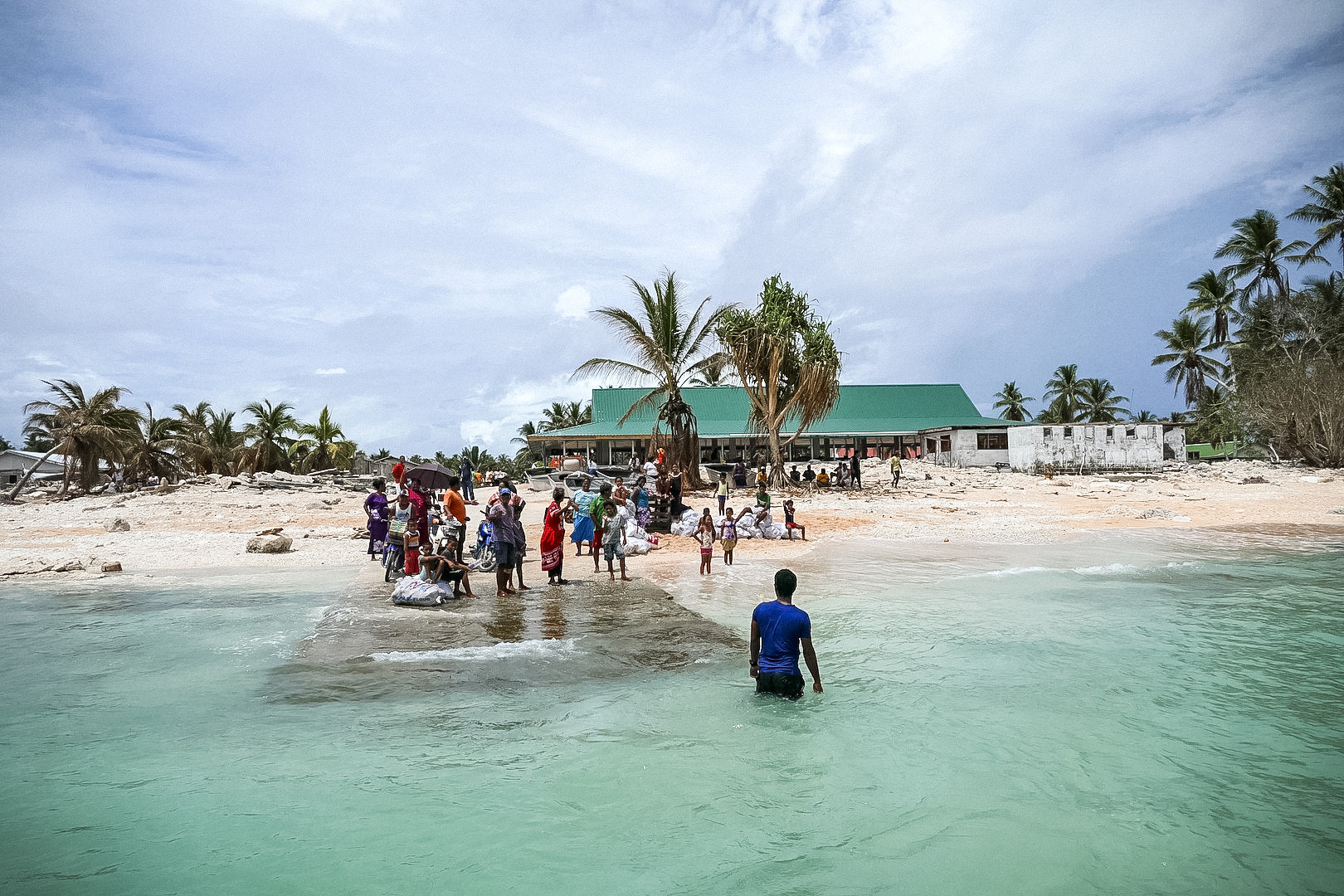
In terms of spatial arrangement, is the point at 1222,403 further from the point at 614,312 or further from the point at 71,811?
the point at 71,811

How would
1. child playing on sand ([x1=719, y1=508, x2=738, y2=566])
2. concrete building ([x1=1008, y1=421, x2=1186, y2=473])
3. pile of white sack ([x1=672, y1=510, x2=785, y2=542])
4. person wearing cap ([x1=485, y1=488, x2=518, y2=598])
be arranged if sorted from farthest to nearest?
concrete building ([x1=1008, y1=421, x2=1186, y2=473]), pile of white sack ([x1=672, y1=510, x2=785, y2=542]), child playing on sand ([x1=719, y1=508, x2=738, y2=566]), person wearing cap ([x1=485, y1=488, x2=518, y2=598])

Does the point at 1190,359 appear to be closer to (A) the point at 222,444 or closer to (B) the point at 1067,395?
(B) the point at 1067,395

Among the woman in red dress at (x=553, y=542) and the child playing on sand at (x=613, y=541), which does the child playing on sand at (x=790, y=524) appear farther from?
the woman in red dress at (x=553, y=542)

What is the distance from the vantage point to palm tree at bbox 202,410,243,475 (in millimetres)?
42094

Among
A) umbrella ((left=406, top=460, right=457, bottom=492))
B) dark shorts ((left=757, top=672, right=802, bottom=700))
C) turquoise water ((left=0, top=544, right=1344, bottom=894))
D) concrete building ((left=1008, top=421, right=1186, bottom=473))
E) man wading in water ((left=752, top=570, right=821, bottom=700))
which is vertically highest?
concrete building ((left=1008, top=421, right=1186, bottom=473))

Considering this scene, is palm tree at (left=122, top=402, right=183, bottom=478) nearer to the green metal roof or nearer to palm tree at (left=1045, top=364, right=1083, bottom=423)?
the green metal roof

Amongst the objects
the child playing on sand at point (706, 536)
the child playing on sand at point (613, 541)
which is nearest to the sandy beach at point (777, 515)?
the child playing on sand at point (613, 541)

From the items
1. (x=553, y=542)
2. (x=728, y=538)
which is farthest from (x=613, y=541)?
(x=728, y=538)

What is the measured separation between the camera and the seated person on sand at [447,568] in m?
11.0

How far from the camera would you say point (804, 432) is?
4153 centimetres

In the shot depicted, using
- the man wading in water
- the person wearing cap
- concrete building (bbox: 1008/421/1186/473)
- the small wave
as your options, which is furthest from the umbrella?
concrete building (bbox: 1008/421/1186/473)

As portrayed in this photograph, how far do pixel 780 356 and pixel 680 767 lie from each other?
75.9 feet

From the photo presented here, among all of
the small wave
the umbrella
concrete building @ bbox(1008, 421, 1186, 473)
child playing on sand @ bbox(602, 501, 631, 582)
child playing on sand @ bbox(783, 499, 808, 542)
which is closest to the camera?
the small wave

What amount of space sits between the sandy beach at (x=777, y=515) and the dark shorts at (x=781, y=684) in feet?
21.8
